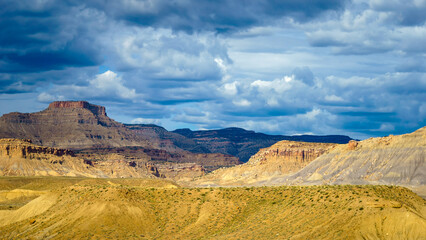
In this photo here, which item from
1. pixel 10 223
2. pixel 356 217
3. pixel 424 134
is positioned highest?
pixel 424 134

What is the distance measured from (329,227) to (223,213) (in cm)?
1805

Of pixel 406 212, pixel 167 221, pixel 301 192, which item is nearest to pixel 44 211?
pixel 167 221

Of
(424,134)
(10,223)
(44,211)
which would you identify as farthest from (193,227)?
(424,134)

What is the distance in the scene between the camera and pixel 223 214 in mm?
71188

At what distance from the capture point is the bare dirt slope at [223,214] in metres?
56.1

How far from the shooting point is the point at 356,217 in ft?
186

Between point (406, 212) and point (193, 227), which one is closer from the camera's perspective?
point (406, 212)

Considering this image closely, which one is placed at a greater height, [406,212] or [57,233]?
[406,212]

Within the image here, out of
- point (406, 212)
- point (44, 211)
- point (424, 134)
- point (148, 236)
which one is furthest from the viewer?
point (424, 134)

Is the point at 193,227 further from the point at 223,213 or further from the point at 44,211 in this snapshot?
the point at 44,211

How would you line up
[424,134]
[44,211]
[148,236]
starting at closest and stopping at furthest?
1. [148,236]
2. [44,211]
3. [424,134]

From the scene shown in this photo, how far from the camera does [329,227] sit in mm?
57062

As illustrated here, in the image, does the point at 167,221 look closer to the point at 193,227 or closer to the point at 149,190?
the point at 193,227

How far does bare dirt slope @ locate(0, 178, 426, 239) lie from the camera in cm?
5612
